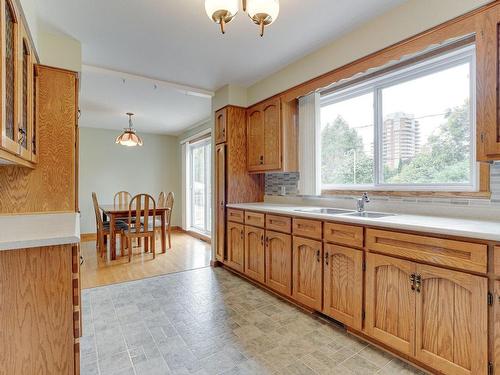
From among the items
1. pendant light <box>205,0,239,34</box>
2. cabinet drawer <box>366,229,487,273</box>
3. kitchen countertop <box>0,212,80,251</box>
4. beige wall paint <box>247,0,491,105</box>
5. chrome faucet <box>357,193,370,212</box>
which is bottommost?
cabinet drawer <box>366,229,487,273</box>

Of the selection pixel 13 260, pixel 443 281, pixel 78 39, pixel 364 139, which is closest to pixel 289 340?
pixel 443 281

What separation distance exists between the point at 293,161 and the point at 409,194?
130 centimetres

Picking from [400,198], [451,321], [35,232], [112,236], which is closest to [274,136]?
[400,198]

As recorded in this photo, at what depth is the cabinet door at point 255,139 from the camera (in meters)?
3.35

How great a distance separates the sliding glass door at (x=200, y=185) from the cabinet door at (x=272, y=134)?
245 cm

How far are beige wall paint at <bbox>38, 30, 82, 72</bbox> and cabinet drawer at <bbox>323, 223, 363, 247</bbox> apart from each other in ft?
8.71

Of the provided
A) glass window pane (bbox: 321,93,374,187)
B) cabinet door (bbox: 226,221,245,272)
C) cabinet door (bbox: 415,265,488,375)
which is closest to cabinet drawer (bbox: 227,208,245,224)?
cabinet door (bbox: 226,221,245,272)

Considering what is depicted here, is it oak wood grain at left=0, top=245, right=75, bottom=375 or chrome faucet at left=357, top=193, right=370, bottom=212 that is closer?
oak wood grain at left=0, top=245, right=75, bottom=375

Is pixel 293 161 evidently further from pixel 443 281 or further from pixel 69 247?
pixel 69 247

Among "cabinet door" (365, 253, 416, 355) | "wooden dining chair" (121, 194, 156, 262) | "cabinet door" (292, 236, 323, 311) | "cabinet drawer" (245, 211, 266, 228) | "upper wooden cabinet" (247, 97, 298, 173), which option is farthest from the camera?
"wooden dining chair" (121, 194, 156, 262)

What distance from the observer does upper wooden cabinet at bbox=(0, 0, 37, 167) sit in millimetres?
1198

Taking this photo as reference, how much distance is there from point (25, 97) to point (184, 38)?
1.35m

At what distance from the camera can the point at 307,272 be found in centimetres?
229

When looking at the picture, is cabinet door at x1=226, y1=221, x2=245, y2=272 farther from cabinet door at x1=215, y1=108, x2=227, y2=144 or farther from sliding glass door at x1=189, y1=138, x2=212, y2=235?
sliding glass door at x1=189, y1=138, x2=212, y2=235
